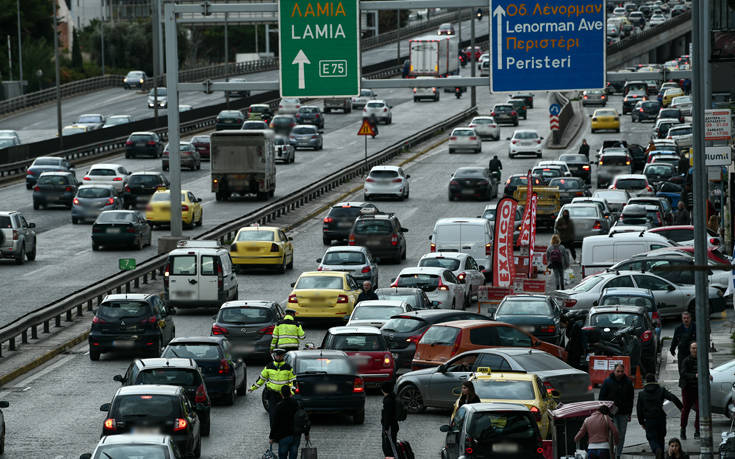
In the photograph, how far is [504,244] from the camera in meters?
35.8

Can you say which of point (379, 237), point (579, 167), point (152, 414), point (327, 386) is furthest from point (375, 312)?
point (579, 167)

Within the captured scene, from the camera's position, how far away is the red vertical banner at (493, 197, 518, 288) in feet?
117

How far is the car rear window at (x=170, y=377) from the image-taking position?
20.9 meters

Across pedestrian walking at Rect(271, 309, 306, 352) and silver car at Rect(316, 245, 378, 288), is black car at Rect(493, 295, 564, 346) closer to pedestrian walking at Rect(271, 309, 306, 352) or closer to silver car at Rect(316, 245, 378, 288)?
pedestrian walking at Rect(271, 309, 306, 352)

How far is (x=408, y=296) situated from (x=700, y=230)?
13950 mm

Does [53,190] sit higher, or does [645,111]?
[645,111]

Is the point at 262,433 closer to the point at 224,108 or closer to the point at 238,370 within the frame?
the point at 238,370

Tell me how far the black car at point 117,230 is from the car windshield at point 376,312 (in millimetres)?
16784

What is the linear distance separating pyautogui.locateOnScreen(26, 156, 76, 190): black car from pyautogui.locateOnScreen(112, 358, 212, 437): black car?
41.5 metres

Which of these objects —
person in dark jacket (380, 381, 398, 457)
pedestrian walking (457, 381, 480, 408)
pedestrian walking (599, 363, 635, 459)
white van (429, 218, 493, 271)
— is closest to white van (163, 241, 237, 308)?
white van (429, 218, 493, 271)

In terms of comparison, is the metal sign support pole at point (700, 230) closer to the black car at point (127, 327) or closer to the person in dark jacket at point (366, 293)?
the person in dark jacket at point (366, 293)

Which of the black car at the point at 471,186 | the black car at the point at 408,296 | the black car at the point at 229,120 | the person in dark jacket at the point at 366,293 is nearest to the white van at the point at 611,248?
the black car at the point at 408,296

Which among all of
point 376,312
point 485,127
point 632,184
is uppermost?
point 485,127

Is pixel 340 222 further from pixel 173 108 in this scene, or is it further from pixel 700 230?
pixel 700 230
